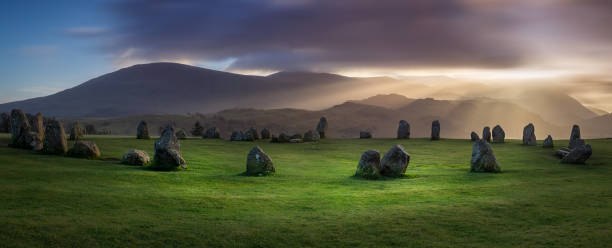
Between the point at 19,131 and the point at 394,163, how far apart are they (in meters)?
22.0

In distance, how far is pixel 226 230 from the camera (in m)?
10.9

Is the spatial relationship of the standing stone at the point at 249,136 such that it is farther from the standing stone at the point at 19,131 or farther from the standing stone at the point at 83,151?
the standing stone at the point at 83,151

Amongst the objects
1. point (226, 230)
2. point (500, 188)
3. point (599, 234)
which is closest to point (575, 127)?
point (500, 188)

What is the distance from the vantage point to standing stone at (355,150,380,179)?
21.3 metres

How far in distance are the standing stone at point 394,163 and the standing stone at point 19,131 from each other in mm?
20103

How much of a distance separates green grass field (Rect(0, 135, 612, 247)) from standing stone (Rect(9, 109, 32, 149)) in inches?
154

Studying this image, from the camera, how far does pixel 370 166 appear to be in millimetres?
21391

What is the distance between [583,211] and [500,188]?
4.22m

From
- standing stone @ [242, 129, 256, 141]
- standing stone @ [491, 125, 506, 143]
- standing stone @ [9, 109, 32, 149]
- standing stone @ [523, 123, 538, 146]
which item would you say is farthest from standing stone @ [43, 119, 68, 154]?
standing stone @ [491, 125, 506, 143]

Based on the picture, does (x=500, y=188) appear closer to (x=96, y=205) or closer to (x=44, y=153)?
(x=96, y=205)

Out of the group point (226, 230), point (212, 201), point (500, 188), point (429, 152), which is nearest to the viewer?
point (226, 230)

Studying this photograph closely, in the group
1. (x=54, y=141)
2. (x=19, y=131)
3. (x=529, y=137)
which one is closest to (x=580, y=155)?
(x=529, y=137)

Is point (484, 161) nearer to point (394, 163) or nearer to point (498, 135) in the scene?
point (394, 163)

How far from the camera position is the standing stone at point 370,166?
69.9ft
